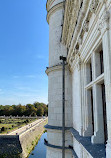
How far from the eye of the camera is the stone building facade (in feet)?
8.86

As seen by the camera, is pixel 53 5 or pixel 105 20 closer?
pixel 105 20

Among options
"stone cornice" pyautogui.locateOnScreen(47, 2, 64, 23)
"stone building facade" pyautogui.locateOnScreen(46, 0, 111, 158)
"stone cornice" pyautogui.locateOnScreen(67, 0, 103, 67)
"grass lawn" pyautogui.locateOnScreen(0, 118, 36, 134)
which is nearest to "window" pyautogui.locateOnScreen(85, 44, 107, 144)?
"stone building facade" pyautogui.locateOnScreen(46, 0, 111, 158)

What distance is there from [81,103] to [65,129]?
8.36 ft

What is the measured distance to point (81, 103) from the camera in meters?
4.95

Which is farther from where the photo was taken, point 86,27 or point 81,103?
point 81,103

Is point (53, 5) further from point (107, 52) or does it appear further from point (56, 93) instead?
point (107, 52)

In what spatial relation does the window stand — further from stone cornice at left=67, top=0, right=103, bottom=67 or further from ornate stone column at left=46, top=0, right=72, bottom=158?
ornate stone column at left=46, top=0, right=72, bottom=158

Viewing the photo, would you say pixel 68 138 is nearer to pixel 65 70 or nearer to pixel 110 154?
pixel 65 70

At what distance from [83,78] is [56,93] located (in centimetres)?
311

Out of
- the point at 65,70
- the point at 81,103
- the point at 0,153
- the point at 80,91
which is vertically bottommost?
the point at 0,153

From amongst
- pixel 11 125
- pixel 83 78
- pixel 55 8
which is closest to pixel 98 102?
pixel 83 78

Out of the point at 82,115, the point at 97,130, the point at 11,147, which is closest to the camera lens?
the point at 97,130

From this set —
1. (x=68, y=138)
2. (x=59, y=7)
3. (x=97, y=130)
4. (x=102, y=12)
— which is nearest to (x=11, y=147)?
(x=68, y=138)

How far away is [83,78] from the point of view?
498 centimetres
